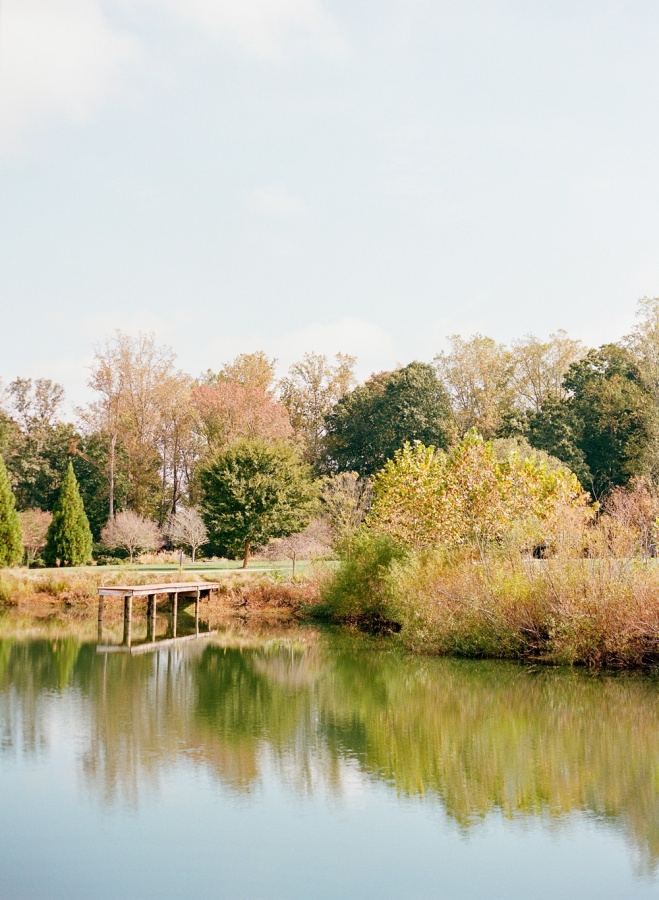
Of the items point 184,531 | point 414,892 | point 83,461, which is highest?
point 83,461

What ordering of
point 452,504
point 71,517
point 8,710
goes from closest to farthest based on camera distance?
point 8,710
point 452,504
point 71,517

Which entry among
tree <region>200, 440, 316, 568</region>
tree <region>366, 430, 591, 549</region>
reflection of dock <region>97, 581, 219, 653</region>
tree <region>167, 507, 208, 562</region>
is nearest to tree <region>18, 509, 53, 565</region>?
tree <region>167, 507, 208, 562</region>

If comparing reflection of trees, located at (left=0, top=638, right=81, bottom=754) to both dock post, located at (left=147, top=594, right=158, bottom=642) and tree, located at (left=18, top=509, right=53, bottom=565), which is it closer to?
dock post, located at (left=147, top=594, right=158, bottom=642)

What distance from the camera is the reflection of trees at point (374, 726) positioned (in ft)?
31.0

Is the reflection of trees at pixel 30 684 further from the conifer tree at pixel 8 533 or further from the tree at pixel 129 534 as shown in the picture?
the tree at pixel 129 534

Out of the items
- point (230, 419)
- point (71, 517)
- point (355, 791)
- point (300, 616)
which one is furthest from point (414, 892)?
point (230, 419)

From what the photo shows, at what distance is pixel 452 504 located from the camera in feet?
71.0

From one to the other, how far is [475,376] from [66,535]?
22.6 metres

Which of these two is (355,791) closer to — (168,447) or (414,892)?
(414,892)

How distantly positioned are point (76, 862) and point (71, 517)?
28368mm

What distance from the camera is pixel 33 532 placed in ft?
122

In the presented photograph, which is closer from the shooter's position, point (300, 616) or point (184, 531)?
point (300, 616)

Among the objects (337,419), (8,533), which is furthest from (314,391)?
(8,533)

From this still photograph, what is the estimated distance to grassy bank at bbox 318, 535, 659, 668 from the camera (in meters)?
16.3
